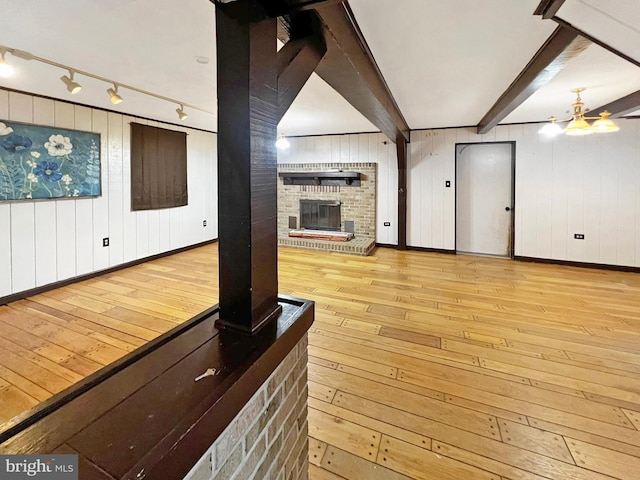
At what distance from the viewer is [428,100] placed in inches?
146

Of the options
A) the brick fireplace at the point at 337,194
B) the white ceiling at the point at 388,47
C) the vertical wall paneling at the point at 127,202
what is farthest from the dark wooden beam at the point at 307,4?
the brick fireplace at the point at 337,194

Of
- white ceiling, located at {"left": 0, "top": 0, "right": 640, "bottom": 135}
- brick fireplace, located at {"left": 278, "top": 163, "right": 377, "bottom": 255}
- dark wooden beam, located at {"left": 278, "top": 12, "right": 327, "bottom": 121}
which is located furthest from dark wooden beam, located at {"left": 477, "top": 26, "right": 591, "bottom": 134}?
brick fireplace, located at {"left": 278, "top": 163, "right": 377, "bottom": 255}

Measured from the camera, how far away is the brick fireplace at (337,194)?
621 cm

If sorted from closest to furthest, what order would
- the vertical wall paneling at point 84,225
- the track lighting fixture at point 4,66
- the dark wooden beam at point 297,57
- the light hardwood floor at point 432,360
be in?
the dark wooden beam at point 297,57 < the light hardwood floor at point 432,360 < the track lighting fixture at point 4,66 < the vertical wall paneling at point 84,225

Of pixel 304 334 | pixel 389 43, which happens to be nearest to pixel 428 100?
pixel 389 43

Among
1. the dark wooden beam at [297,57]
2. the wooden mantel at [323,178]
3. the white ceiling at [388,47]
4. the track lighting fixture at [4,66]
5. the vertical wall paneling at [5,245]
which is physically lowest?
the vertical wall paneling at [5,245]

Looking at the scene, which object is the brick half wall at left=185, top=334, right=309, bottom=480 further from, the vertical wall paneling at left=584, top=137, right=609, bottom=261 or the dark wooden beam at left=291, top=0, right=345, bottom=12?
the vertical wall paneling at left=584, top=137, right=609, bottom=261

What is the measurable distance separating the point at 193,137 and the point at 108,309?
3.67 metres

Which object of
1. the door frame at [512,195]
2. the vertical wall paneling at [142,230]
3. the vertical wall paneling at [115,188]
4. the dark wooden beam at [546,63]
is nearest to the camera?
the dark wooden beam at [546,63]

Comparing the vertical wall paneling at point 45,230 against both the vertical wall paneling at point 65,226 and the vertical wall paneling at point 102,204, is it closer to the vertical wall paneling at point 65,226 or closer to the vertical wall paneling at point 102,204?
the vertical wall paneling at point 65,226

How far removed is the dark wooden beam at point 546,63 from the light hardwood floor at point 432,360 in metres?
2.09

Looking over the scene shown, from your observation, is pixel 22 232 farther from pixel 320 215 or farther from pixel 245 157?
pixel 320 215

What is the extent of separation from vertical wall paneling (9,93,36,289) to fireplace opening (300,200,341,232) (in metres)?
4.32

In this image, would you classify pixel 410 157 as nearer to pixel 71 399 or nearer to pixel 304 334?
pixel 304 334
